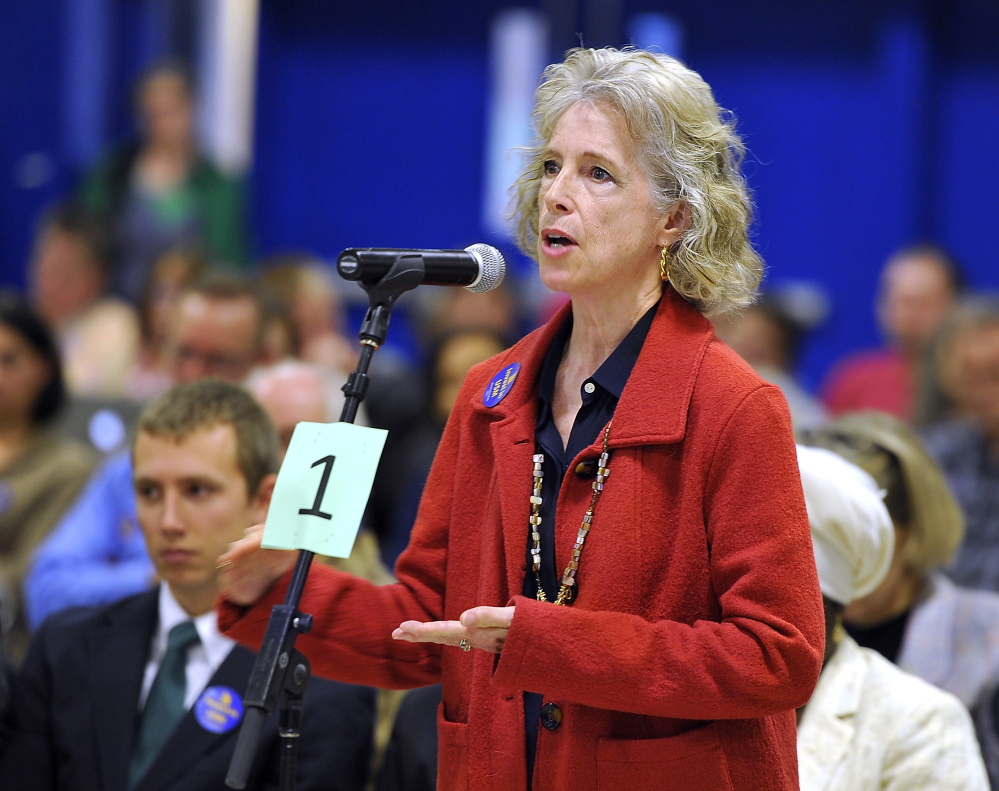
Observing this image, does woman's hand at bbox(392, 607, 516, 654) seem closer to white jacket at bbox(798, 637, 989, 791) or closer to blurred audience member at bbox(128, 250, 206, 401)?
white jacket at bbox(798, 637, 989, 791)

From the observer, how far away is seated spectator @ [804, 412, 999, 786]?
113 inches

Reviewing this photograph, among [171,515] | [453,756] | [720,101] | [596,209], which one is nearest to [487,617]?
[453,756]

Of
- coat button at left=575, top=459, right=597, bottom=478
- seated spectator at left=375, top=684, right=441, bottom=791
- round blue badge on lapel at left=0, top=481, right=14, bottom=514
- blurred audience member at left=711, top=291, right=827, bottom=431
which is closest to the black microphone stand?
coat button at left=575, top=459, right=597, bottom=478

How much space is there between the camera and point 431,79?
7.67 metres

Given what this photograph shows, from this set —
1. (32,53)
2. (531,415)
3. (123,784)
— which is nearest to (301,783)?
(123,784)

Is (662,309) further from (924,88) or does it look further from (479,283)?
(924,88)

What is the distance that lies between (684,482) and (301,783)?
1.15m

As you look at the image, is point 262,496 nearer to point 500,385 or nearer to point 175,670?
point 175,670

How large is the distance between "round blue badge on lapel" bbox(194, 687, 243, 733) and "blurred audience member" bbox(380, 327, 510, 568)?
2205mm

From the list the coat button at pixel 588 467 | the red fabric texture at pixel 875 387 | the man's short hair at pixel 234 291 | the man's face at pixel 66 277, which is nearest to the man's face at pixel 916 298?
the red fabric texture at pixel 875 387

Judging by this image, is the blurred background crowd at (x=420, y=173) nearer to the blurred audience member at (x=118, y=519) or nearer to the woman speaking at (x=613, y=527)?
the blurred audience member at (x=118, y=519)

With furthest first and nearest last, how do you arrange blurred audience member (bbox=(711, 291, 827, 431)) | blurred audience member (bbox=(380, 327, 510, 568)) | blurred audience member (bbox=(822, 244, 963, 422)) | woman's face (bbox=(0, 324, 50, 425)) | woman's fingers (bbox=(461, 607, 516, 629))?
blurred audience member (bbox=(822, 244, 963, 422)), blurred audience member (bbox=(711, 291, 827, 431)), blurred audience member (bbox=(380, 327, 510, 568)), woman's face (bbox=(0, 324, 50, 425)), woman's fingers (bbox=(461, 607, 516, 629))

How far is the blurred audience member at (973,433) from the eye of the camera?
406cm

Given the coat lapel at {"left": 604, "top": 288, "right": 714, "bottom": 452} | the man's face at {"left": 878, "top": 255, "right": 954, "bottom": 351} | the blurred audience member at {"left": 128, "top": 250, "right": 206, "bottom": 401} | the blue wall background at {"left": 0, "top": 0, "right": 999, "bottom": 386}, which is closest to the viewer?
the coat lapel at {"left": 604, "top": 288, "right": 714, "bottom": 452}
